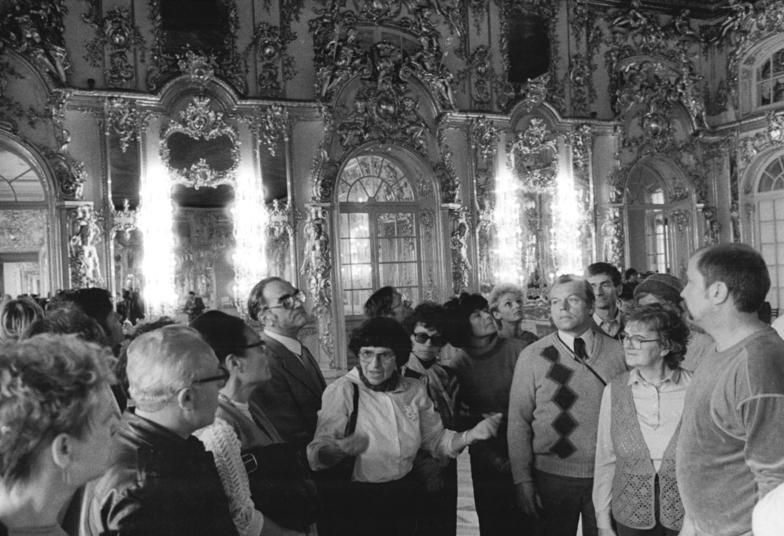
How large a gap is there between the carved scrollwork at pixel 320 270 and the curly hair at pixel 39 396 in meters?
9.40

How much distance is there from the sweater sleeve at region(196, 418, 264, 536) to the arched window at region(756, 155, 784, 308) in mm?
13729

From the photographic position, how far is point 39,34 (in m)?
9.70

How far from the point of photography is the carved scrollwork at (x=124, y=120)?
1012cm

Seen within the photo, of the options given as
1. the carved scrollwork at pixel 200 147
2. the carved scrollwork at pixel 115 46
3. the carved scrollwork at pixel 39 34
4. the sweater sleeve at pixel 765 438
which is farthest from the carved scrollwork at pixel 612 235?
the sweater sleeve at pixel 765 438

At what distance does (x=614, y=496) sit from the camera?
335cm

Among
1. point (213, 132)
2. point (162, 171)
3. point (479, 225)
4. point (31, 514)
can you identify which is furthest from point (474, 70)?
point (31, 514)

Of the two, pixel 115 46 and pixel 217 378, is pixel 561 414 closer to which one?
pixel 217 378

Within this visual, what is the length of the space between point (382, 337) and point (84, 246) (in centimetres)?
753

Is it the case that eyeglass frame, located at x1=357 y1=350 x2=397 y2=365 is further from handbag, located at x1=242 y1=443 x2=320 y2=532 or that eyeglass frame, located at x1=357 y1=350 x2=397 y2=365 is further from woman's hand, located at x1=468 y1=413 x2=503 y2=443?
handbag, located at x1=242 y1=443 x2=320 y2=532

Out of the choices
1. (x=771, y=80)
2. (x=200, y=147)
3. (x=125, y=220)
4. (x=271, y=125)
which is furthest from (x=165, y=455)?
(x=771, y=80)

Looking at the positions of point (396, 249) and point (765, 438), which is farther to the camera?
point (396, 249)

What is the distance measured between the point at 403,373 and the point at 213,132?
7.54 m

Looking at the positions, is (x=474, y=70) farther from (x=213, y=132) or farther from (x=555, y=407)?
(x=555, y=407)

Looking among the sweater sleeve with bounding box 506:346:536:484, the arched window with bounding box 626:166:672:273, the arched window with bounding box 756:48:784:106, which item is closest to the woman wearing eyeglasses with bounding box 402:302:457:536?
the sweater sleeve with bounding box 506:346:536:484
